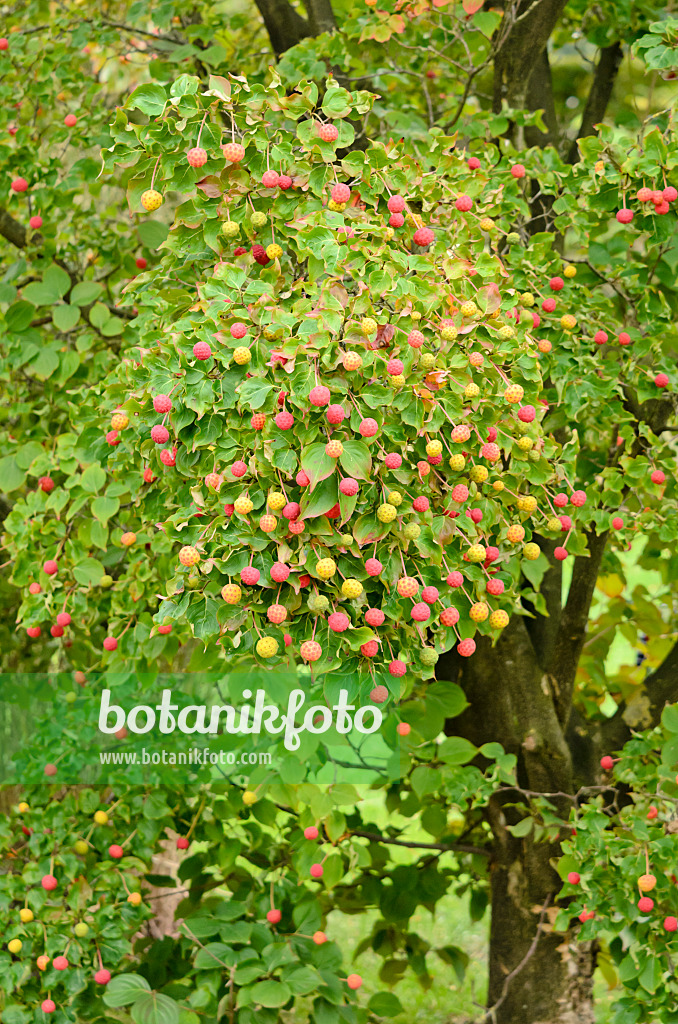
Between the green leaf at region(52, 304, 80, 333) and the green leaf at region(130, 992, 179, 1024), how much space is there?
167 cm

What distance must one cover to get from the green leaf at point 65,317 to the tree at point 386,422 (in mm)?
11

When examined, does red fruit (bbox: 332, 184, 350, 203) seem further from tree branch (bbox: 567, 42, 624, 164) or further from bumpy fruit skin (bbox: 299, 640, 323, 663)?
tree branch (bbox: 567, 42, 624, 164)

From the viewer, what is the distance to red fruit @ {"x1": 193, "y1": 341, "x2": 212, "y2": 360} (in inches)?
56.0

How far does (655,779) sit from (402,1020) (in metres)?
1.69

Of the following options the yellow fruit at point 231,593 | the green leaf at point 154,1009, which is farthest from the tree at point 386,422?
the green leaf at point 154,1009

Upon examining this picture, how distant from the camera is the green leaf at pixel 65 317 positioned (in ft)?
7.80

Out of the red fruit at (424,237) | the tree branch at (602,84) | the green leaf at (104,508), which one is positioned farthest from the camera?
the tree branch at (602,84)

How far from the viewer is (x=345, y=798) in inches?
85.4

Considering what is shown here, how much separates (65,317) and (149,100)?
0.98 meters

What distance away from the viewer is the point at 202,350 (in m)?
1.42

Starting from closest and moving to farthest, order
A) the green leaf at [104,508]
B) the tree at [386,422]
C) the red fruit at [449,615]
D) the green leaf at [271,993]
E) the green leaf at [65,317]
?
the tree at [386,422] < the red fruit at [449,615] < the green leaf at [104,508] < the green leaf at [271,993] < the green leaf at [65,317]

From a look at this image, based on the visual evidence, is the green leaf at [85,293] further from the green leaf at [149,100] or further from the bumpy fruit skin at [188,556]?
the bumpy fruit skin at [188,556]

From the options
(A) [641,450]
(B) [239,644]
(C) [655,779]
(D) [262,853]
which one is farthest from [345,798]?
(A) [641,450]

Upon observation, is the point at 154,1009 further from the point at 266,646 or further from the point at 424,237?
the point at 424,237
